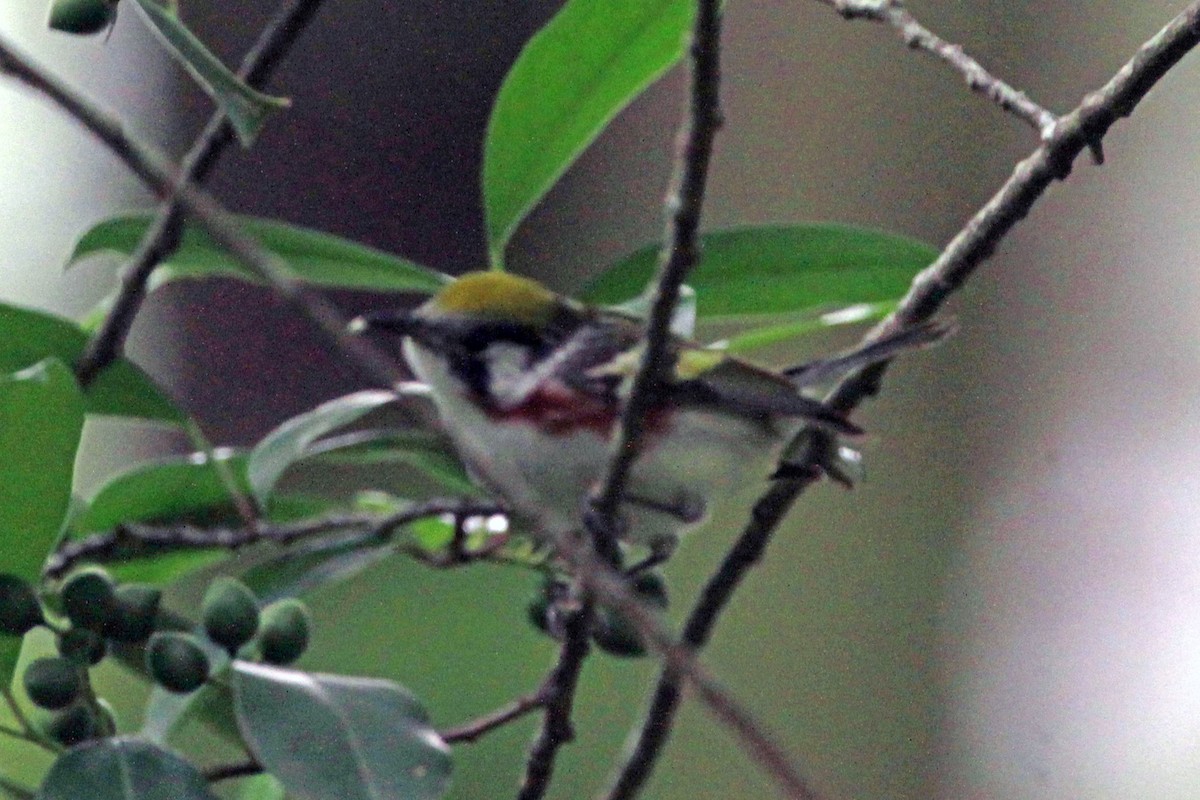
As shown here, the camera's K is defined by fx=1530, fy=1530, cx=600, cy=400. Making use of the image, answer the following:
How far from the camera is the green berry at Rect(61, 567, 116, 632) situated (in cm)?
99

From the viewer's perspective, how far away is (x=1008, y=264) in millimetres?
3779

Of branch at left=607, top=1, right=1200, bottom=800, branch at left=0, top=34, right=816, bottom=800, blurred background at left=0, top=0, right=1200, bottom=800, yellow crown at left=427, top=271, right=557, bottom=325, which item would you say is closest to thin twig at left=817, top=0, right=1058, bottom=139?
branch at left=607, top=1, right=1200, bottom=800

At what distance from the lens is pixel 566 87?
1.28m

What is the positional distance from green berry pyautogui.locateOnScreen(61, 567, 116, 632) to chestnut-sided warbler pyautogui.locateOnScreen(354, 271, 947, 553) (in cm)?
33

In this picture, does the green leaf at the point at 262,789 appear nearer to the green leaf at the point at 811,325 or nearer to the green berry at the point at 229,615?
the green berry at the point at 229,615

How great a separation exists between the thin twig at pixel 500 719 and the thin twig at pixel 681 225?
175mm

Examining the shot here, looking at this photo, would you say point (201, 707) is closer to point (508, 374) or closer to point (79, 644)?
point (79, 644)

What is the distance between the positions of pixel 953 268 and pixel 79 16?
61cm

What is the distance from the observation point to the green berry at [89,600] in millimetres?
986

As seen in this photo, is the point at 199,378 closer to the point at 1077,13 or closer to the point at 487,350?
the point at 487,350

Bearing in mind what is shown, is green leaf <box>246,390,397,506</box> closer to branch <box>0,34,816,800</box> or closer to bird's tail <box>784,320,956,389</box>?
bird's tail <box>784,320,956,389</box>

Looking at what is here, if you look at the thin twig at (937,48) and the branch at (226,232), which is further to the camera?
the thin twig at (937,48)

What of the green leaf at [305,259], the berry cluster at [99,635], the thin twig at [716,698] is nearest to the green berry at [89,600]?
the berry cluster at [99,635]

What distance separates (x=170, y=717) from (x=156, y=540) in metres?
0.14
